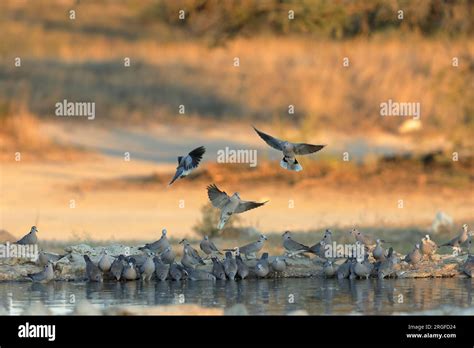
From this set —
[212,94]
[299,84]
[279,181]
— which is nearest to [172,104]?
[212,94]

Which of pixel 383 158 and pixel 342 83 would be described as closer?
pixel 383 158

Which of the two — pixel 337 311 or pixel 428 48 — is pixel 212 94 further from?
pixel 337 311

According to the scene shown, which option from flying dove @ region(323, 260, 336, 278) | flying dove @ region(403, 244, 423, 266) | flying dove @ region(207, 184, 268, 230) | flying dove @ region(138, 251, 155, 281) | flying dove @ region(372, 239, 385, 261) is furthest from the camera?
flying dove @ region(207, 184, 268, 230)

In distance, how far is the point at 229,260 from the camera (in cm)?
1456

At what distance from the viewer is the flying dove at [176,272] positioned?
14414 mm

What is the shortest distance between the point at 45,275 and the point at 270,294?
250cm

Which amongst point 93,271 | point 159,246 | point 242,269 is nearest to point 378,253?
point 242,269

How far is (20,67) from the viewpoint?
2783cm

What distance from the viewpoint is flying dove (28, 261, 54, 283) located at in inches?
567

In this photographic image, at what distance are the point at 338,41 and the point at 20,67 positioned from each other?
21.3ft

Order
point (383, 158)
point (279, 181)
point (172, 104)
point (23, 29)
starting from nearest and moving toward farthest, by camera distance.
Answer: point (279, 181)
point (383, 158)
point (172, 104)
point (23, 29)

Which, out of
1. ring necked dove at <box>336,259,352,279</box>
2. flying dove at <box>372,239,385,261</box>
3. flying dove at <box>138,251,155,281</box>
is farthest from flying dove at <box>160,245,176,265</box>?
flying dove at <box>372,239,385,261</box>

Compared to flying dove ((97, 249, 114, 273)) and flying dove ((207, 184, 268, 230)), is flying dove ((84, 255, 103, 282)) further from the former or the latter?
flying dove ((207, 184, 268, 230))
